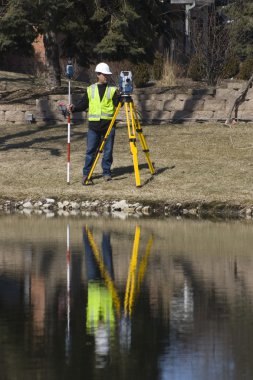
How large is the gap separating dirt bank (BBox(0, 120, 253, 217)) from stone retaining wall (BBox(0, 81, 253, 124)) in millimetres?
1069

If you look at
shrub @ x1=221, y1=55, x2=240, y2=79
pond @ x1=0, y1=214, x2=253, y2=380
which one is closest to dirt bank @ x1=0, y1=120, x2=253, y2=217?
pond @ x1=0, y1=214, x2=253, y2=380

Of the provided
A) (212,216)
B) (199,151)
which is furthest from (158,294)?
(199,151)

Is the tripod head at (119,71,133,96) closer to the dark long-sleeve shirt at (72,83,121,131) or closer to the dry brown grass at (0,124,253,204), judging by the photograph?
the dark long-sleeve shirt at (72,83,121,131)

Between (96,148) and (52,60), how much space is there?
599 inches

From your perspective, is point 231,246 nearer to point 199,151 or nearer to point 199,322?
point 199,322

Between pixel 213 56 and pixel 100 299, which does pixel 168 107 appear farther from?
pixel 100 299

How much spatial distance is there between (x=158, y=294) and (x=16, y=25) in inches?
968

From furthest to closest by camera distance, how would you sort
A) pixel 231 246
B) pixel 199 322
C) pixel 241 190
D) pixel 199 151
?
1. pixel 199 151
2. pixel 241 190
3. pixel 231 246
4. pixel 199 322

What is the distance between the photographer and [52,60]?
36.4 metres

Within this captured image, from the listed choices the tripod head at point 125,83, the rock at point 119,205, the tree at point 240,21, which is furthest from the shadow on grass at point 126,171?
the tree at point 240,21

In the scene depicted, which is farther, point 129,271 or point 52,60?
point 52,60

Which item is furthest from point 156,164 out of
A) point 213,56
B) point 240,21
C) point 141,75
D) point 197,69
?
point 240,21

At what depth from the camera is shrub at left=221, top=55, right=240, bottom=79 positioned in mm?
39716

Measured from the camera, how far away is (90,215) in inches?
754
